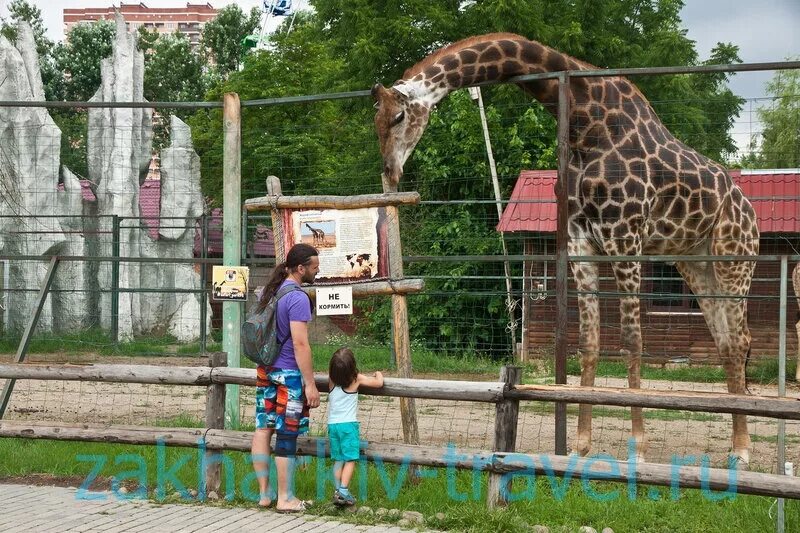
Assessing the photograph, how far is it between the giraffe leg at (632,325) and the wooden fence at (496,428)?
139 cm

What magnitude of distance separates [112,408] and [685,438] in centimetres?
629

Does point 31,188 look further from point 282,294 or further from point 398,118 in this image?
point 282,294

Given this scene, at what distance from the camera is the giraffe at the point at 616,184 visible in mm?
8211

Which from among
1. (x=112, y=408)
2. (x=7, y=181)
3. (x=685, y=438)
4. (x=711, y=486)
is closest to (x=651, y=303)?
(x=685, y=438)

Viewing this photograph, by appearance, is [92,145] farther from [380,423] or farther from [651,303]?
[380,423]

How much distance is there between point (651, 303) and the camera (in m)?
18.2

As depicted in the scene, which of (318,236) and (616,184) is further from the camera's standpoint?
(616,184)

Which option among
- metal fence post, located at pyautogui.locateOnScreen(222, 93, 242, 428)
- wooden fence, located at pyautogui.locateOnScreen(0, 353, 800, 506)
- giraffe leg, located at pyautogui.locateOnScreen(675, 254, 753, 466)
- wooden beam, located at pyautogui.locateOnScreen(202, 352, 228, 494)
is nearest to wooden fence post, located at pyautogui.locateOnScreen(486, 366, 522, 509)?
wooden fence, located at pyautogui.locateOnScreen(0, 353, 800, 506)

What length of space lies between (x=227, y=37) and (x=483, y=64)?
159 feet

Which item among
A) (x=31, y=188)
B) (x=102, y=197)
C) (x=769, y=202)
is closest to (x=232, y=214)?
(x=769, y=202)

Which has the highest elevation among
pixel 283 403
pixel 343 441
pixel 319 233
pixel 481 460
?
pixel 319 233

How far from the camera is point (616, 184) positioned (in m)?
8.28

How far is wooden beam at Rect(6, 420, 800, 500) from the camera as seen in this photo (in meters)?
6.20

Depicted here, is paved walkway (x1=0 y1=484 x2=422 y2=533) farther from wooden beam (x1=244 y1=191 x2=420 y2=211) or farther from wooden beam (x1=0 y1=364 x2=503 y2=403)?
wooden beam (x1=244 y1=191 x2=420 y2=211)
